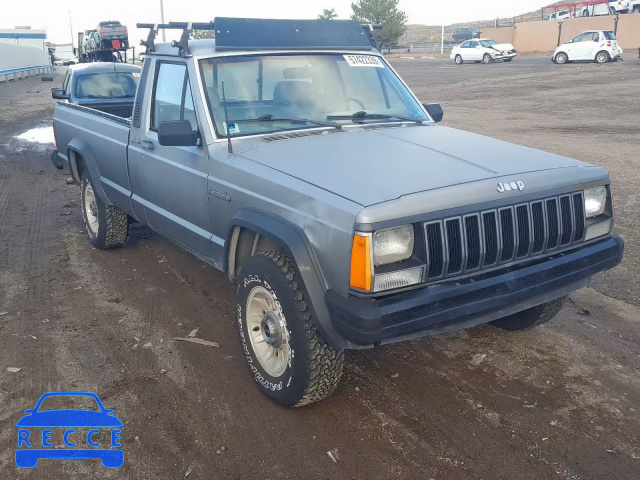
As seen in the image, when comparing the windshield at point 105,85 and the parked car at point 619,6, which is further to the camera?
the parked car at point 619,6

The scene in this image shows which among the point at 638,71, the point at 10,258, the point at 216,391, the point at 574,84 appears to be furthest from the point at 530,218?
the point at 638,71

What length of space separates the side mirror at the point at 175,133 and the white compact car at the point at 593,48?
30984 mm

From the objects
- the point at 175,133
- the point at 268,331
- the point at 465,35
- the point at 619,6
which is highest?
the point at 619,6

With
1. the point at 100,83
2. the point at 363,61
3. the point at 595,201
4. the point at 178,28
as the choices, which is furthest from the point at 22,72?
the point at 595,201

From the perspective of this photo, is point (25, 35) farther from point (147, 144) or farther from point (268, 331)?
point (268, 331)

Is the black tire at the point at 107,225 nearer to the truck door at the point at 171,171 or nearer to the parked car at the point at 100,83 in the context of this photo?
the truck door at the point at 171,171

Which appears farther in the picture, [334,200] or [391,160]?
[391,160]

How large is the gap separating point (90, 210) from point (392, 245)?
15.0 feet

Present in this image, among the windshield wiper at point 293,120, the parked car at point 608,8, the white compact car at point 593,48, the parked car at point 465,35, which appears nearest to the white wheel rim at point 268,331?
the windshield wiper at point 293,120

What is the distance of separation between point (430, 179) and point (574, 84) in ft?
71.1

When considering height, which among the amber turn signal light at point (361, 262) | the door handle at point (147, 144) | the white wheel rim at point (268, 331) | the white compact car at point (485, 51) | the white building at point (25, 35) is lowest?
the white wheel rim at point (268, 331)

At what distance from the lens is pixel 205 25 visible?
494 cm

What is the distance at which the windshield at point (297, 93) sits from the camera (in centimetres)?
419

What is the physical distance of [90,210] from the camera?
659 centimetres
